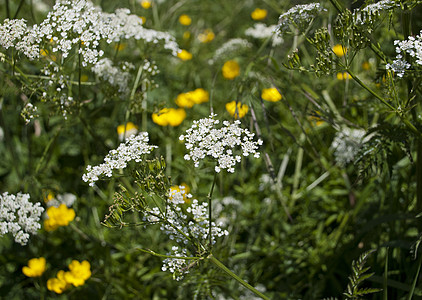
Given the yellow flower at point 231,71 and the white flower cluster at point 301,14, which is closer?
the white flower cluster at point 301,14

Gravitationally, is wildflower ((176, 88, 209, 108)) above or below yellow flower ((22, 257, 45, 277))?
above

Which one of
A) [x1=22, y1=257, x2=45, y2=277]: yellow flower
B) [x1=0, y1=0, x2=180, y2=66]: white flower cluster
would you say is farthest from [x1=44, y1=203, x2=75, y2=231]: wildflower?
[x1=0, y1=0, x2=180, y2=66]: white flower cluster

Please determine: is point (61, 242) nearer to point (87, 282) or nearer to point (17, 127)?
point (87, 282)

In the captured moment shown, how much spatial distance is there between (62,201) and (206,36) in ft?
7.47

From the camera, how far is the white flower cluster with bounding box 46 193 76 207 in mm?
2232

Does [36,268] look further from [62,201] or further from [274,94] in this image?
[274,94]

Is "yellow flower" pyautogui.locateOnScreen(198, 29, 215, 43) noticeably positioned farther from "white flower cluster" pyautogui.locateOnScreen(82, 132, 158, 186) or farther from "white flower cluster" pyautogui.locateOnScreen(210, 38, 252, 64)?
"white flower cluster" pyautogui.locateOnScreen(82, 132, 158, 186)

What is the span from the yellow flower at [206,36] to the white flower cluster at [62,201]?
202cm

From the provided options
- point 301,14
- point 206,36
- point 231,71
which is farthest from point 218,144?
point 206,36

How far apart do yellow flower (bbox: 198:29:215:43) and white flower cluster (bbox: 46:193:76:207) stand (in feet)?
6.61

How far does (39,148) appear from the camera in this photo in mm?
2986

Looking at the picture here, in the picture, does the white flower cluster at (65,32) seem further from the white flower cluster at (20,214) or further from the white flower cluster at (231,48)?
the white flower cluster at (231,48)

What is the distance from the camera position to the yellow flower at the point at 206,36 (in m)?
3.88

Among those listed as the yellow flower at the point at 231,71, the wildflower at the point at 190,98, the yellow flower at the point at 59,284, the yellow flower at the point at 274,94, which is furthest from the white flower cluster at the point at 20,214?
the yellow flower at the point at 231,71
